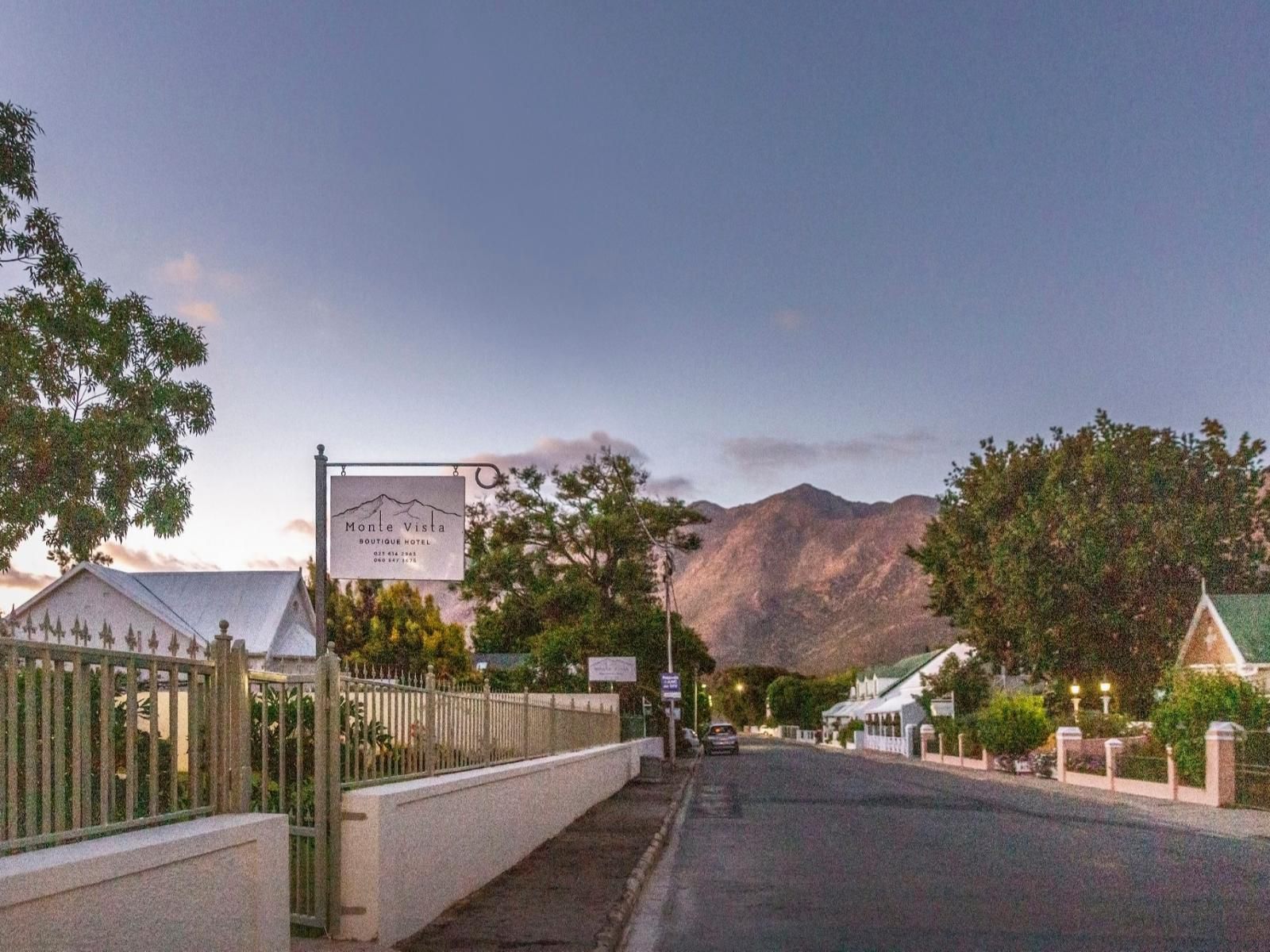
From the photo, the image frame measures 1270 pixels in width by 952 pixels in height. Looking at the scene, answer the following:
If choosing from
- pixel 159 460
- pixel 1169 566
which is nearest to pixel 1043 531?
pixel 1169 566

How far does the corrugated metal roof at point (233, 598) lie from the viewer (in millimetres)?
36562

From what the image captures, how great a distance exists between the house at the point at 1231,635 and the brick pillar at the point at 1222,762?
17.6 m

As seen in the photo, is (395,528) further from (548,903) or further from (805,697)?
(805,697)

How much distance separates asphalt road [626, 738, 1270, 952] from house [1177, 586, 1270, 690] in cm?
2148

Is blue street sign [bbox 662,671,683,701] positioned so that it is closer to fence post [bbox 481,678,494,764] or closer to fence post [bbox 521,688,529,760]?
fence post [bbox 521,688,529,760]

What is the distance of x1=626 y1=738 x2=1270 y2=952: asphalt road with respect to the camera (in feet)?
35.1

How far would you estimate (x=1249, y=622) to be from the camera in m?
47.3

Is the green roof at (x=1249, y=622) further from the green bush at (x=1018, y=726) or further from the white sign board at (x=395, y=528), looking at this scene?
the white sign board at (x=395, y=528)

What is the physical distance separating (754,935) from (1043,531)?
44.6 m

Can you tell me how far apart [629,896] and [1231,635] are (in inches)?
1570

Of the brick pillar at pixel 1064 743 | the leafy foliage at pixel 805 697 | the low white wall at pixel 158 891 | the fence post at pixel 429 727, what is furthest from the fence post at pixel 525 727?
the leafy foliage at pixel 805 697

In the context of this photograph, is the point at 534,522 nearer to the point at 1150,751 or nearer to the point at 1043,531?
the point at 1043,531

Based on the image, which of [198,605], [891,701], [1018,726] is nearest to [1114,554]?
[1018,726]

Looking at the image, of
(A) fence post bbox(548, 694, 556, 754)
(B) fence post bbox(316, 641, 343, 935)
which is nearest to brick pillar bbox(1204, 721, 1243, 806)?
(A) fence post bbox(548, 694, 556, 754)
